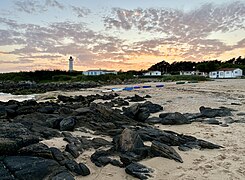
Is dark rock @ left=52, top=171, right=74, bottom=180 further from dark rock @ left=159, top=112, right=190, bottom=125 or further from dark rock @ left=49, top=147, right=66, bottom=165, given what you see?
dark rock @ left=159, top=112, right=190, bottom=125

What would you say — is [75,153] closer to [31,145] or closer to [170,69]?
[31,145]

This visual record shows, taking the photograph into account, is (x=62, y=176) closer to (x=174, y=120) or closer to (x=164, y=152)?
(x=164, y=152)

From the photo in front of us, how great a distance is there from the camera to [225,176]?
6094 mm

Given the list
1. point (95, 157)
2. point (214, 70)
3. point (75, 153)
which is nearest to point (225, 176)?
point (95, 157)

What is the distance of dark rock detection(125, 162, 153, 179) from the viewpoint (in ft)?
19.9

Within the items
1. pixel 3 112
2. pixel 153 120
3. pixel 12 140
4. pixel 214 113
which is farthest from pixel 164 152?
pixel 3 112

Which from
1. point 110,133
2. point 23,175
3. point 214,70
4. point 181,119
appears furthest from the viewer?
point 214,70

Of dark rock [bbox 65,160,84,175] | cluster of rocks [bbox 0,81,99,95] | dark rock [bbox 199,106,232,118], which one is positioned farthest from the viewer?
cluster of rocks [bbox 0,81,99,95]

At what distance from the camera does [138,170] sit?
6273 mm

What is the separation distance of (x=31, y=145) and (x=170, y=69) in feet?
444

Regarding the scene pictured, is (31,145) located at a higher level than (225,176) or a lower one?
higher

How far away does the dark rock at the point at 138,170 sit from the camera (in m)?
6.07

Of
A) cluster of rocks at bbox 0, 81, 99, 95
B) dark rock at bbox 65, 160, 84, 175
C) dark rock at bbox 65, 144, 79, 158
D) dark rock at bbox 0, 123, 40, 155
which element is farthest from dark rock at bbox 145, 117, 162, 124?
cluster of rocks at bbox 0, 81, 99, 95

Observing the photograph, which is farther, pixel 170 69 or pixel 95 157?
pixel 170 69
